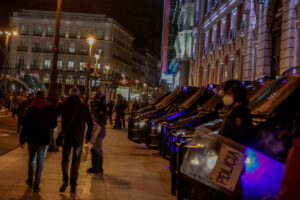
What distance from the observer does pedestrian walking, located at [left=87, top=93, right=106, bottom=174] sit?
9.38 metres

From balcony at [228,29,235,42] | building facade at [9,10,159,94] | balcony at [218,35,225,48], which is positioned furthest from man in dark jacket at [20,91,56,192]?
building facade at [9,10,159,94]

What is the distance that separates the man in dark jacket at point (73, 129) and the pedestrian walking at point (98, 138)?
1.75 meters

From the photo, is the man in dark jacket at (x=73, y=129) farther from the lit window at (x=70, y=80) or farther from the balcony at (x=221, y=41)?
the lit window at (x=70, y=80)

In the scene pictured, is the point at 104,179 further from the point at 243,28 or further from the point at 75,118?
the point at 243,28

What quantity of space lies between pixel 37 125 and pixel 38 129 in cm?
8

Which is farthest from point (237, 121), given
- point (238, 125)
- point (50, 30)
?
point (50, 30)

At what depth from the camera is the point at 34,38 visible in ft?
309

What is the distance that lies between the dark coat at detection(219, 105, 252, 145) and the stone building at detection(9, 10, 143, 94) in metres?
88.7

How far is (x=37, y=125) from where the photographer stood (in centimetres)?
741

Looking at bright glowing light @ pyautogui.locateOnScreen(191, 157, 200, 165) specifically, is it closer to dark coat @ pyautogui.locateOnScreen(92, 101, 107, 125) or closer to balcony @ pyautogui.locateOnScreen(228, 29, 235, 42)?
dark coat @ pyautogui.locateOnScreen(92, 101, 107, 125)

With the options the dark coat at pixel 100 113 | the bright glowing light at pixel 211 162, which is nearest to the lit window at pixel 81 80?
the dark coat at pixel 100 113

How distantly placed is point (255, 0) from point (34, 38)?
78773 millimetres

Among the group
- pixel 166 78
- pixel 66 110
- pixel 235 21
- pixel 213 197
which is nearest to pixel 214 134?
pixel 213 197

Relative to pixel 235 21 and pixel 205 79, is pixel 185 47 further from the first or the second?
pixel 235 21
